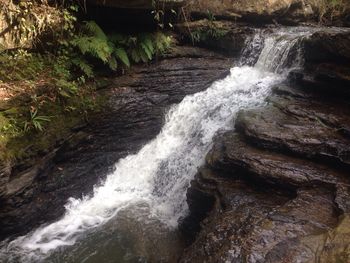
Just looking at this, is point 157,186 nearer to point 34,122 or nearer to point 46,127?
point 46,127

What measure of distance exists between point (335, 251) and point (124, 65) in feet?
20.7

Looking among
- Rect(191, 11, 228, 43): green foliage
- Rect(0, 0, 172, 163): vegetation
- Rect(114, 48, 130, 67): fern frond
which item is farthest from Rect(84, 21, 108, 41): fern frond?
Rect(191, 11, 228, 43): green foliage

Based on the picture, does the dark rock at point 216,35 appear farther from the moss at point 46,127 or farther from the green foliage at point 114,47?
the moss at point 46,127

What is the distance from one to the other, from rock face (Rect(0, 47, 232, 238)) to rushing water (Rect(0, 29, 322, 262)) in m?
0.23

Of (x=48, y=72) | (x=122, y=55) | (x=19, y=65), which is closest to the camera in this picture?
(x=19, y=65)

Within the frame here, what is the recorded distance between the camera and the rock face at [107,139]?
5.90 meters

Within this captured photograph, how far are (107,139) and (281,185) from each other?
4.11 m

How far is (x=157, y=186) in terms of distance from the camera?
7320 millimetres

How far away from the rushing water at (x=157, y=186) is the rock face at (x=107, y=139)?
0.23m

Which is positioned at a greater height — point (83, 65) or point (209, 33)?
point (209, 33)

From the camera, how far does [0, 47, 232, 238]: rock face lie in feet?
19.4

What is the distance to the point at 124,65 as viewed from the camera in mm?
8359

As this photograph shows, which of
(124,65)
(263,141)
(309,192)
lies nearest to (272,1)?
(124,65)

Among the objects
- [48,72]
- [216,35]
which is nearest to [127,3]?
[48,72]
